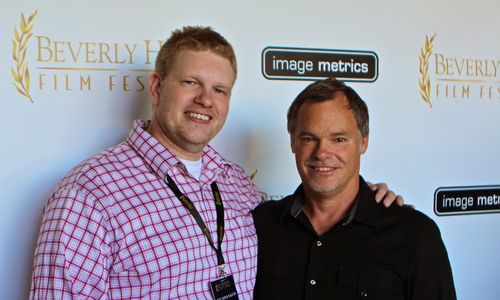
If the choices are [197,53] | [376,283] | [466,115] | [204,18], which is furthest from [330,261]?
[466,115]

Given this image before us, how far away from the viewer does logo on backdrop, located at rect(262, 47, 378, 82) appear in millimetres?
1956

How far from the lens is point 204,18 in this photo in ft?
6.06

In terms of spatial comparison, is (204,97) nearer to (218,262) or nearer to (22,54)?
(218,262)

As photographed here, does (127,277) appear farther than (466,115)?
No

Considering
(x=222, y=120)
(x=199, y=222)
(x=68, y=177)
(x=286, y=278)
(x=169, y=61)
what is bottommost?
(x=286, y=278)

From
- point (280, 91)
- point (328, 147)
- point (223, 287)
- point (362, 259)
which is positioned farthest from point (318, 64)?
point (223, 287)

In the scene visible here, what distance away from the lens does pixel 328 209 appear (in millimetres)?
1521

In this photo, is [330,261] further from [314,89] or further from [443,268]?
[314,89]

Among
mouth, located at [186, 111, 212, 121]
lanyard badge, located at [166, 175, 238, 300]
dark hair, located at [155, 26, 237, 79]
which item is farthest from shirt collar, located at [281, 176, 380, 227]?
dark hair, located at [155, 26, 237, 79]

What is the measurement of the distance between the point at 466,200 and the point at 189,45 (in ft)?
4.90

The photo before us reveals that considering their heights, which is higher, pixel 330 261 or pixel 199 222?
pixel 199 222

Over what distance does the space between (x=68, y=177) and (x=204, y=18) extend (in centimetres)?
81

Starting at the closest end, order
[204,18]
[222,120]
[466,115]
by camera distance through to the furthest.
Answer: [222,120]
[204,18]
[466,115]

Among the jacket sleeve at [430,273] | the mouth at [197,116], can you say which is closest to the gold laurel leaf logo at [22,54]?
the mouth at [197,116]
